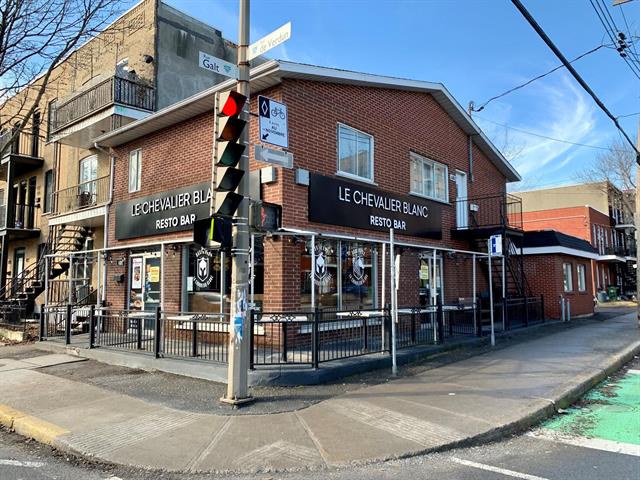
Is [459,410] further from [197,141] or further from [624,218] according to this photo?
[624,218]

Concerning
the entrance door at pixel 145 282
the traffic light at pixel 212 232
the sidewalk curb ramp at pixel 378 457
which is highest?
Result: the traffic light at pixel 212 232

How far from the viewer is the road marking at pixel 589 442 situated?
5324mm

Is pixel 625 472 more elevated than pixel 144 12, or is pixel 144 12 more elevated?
pixel 144 12

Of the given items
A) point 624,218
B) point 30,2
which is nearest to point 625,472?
point 30,2

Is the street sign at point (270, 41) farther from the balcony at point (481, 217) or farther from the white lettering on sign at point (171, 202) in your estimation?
the balcony at point (481, 217)

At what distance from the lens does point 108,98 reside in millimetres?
15188

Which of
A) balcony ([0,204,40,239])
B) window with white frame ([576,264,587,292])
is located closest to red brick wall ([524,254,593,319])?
window with white frame ([576,264,587,292])

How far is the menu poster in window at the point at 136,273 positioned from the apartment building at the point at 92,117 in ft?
4.92

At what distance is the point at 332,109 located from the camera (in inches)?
462

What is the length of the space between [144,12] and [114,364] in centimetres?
1314

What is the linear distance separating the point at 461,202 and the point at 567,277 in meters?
6.86

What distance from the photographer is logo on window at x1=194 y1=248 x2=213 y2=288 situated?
11.8m

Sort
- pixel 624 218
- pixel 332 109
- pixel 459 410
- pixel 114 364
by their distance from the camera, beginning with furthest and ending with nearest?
1. pixel 624 218
2. pixel 332 109
3. pixel 114 364
4. pixel 459 410

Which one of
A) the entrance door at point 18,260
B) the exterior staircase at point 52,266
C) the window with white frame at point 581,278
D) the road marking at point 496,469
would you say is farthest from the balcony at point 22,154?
the window with white frame at point 581,278
